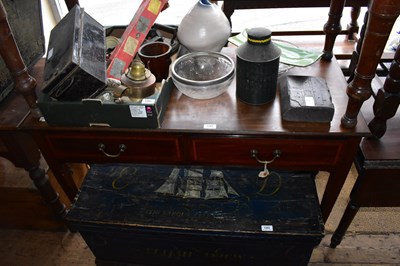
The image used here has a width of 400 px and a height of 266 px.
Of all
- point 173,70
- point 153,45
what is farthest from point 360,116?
point 153,45

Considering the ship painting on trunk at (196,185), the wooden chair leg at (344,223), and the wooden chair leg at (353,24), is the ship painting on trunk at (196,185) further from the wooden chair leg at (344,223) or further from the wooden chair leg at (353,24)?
the wooden chair leg at (353,24)

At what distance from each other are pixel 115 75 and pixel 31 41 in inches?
23.3

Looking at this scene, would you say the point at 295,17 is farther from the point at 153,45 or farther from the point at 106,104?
the point at 106,104

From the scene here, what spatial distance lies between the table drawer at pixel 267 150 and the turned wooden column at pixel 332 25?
1.60ft

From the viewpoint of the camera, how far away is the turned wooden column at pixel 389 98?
1101 millimetres

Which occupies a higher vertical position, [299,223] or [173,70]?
[173,70]

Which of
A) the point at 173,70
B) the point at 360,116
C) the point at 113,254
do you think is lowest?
the point at 113,254

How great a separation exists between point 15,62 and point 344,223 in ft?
4.90

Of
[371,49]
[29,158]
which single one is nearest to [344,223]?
[371,49]

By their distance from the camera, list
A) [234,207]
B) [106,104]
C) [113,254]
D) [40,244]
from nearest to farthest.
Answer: [106,104]
[234,207]
[113,254]
[40,244]

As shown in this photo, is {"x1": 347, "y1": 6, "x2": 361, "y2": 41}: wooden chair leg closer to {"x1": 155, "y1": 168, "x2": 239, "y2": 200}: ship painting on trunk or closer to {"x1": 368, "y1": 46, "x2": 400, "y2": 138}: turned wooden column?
{"x1": 368, "y1": 46, "x2": 400, "y2": 138}: turned wooden column

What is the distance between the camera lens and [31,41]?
1.53 metres

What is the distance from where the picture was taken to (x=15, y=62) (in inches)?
44.2

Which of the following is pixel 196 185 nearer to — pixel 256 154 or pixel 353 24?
pixel 256 154
